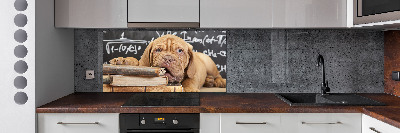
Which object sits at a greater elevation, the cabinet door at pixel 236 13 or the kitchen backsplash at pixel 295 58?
the cabinet door at pixel 236 13

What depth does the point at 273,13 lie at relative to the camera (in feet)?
8.33

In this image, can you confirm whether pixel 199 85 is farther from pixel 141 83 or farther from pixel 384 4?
pixel 384 4

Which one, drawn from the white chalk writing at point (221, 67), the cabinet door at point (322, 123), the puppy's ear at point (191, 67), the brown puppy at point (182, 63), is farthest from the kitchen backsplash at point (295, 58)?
the cabinet door at point (322, 123)

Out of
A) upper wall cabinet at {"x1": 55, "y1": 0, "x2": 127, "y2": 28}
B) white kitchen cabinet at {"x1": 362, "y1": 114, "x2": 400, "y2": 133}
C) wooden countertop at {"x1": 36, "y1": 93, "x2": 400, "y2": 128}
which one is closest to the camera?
white kitchen cabinet at {"x1": 362, "y1": 114, "x2": 400, "y2": 133}

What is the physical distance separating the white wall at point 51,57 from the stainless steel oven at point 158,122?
56cm

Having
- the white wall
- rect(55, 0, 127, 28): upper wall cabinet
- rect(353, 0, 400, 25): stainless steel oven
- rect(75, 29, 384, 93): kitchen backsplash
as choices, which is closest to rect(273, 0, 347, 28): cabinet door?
rect(353, 0, 400, 25): stainless steel oven

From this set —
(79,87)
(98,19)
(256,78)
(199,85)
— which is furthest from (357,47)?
(79,87)

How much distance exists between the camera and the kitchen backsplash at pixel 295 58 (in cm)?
292

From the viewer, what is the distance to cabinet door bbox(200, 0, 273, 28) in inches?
99.9

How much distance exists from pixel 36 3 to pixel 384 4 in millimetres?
1975

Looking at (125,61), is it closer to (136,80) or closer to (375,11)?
(136,80)

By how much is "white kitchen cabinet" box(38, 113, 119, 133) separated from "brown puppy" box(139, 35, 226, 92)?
776mm

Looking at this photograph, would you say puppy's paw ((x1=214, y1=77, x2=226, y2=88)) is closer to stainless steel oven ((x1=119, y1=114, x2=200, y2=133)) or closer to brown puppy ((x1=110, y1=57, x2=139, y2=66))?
brown puppy ((x1=110, y1=57, x2=139, y2=66))

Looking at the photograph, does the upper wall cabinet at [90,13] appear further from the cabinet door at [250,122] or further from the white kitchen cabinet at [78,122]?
the cabinet door at [250,122]
